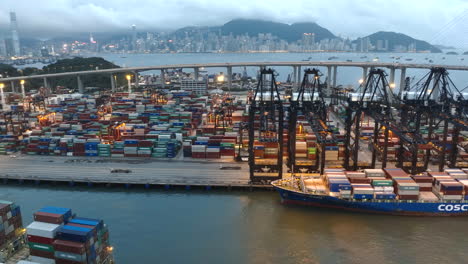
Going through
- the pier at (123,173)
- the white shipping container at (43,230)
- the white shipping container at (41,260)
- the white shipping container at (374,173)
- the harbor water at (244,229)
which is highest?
Result: the white shipping container at (43,230)

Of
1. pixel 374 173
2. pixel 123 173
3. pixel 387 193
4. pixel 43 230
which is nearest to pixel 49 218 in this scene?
pixel 43 230

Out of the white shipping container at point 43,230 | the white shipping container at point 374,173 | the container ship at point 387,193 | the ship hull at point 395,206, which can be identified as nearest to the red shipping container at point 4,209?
the white shipping container at point 43,230

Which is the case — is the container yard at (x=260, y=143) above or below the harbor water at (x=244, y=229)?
above

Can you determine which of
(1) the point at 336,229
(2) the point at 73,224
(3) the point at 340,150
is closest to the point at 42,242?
(2) the point at 73,224

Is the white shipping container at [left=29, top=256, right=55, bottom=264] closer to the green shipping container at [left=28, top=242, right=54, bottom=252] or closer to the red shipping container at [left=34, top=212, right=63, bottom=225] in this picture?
the green shipping container at [left=28, top=242, right=54, bottom=252]

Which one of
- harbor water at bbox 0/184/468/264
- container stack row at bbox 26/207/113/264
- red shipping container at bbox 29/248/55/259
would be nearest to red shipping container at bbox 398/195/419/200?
harbor water at bbox 0/184/468/264

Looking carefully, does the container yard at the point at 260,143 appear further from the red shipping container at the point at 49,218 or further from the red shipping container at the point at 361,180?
the red shipping container at the point at 49,218

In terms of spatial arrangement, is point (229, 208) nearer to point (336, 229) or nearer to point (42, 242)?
point (336, 229)

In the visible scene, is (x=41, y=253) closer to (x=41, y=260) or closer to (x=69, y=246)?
(x=41, y=260)
